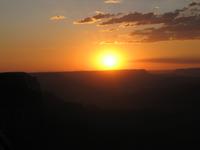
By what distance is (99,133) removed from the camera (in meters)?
40.1

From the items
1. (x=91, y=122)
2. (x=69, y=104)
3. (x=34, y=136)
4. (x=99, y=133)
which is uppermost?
(x=69, y=104)

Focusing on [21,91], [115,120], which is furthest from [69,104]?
[21,91]

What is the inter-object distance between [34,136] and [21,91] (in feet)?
24.2

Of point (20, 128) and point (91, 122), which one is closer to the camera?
point (20, 128)

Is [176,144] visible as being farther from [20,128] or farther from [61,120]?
[20,128]

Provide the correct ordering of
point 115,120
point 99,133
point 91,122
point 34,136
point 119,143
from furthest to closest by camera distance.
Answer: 1. point 115,120
2. point 91,122
3. point 99,133
4. point 119,143
5. point 34,136

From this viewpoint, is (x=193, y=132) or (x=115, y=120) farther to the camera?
(x=115, y=120)

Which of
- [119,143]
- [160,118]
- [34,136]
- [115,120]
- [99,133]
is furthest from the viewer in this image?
[160,118]

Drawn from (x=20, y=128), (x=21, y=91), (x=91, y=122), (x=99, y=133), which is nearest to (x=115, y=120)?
(x=91, y=122)

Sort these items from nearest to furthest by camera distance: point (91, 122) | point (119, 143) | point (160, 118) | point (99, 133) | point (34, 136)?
1. point (34, 136)
2. point (119, 143)
3. point (99, 133)
4. point (91, 122)
5. point (160, 118)

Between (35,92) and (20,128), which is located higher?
(35,92)

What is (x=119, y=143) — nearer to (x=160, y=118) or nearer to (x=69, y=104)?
(x=69, y=104)

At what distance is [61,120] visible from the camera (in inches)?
1614

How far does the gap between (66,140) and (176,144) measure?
9749 mm
